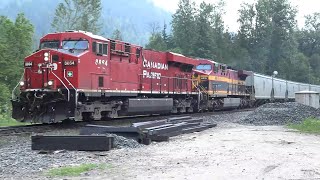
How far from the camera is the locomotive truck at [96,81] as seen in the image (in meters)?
14.7

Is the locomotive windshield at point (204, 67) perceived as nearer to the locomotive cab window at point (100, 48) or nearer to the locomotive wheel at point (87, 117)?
the locomotive cab window at point (100, 48)

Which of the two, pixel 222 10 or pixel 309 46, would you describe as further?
pixel 309 46

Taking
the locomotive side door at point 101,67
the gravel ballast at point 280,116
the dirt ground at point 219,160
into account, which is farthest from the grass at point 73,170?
the gravel ballast at point 280,116

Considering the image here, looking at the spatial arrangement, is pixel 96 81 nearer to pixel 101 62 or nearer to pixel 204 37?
pixel 101 62

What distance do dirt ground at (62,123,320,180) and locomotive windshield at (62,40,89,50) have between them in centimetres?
590

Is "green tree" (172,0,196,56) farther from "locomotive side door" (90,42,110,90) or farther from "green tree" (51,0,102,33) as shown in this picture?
"locomotive side door" (90,42,110,90)

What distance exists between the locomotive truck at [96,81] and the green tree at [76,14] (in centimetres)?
3510

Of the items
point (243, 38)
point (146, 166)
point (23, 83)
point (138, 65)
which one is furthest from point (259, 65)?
point (146, 166)

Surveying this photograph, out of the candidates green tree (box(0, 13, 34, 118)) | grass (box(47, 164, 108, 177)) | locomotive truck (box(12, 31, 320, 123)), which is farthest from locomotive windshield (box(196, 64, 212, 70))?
grass (box(47, 164, 108, 177))

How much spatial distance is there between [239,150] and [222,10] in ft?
257

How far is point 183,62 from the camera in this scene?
24.5 metres

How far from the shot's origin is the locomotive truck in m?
14.7

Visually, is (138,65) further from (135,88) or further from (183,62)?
(183,62)

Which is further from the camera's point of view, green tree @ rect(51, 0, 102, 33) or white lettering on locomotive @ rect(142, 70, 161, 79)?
green tree @ rect(51, 0, 102, 33)
